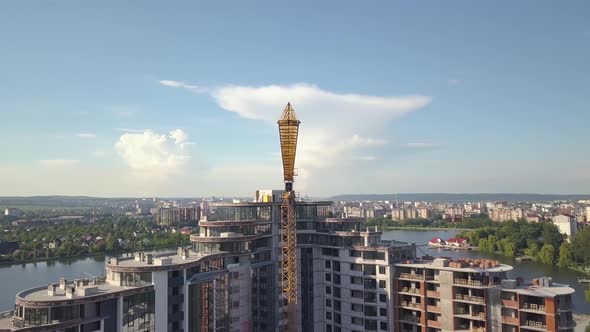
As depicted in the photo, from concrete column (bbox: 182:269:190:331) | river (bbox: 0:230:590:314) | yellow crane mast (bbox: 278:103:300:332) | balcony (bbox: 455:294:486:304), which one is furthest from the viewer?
river (bbox: 0:230:590:314)

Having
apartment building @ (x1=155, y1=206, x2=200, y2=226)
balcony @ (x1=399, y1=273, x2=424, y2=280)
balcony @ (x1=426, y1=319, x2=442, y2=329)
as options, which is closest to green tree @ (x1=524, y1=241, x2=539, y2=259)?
balcony @ (x1=399, y1=273, x2=424, y2=280)

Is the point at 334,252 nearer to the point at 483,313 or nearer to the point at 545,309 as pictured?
the point at 483,313

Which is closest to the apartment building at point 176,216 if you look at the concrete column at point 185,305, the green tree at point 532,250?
the green tree at point 532,250

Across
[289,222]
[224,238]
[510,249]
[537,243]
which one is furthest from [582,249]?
[224,238]

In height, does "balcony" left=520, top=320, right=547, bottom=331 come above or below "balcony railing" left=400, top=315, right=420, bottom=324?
above

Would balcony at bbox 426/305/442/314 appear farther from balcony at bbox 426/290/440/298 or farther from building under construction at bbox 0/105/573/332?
balcony at bbox 426/290/440/298

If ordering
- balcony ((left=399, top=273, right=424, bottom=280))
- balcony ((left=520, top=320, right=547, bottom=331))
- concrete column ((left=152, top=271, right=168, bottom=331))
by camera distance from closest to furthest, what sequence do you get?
concrete column ((left=152, top=271, right=168, bottom=331)), balcony ((left=520, top=320, right=547, bottom=331)), balcony ((left=399, top=273, right=424, bottom=280))

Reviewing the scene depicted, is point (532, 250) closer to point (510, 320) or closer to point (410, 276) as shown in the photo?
point (410, 276)

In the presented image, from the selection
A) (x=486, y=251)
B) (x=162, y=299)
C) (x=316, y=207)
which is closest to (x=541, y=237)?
(x=486, y=251)
